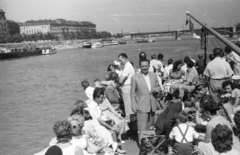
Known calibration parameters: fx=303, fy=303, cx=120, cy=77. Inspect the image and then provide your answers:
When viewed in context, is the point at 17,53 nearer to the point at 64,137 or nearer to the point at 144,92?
the point at 144,92

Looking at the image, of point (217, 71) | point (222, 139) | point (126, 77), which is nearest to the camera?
point (222, 139)

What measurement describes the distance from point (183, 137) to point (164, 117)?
0.87m

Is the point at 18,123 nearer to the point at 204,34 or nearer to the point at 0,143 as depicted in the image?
the point at 0,143

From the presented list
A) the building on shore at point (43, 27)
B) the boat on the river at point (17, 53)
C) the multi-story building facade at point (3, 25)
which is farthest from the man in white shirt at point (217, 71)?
the building on shore at point (43, 27)

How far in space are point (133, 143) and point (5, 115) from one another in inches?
397

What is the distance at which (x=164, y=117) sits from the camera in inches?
203

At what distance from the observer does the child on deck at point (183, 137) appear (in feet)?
14.1

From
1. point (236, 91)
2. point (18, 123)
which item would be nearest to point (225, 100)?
point (236, 91)

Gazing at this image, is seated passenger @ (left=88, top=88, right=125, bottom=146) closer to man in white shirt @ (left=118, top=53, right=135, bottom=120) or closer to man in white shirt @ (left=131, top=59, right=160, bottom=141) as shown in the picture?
man in white shirt @ (left=131, top=59, right=160, bottom=141)

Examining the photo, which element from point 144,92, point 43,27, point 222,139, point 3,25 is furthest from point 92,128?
point 43,27

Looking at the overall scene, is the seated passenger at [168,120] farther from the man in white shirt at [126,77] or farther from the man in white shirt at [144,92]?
the man in white shirt at [126,77]

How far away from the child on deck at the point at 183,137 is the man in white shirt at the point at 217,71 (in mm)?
1789

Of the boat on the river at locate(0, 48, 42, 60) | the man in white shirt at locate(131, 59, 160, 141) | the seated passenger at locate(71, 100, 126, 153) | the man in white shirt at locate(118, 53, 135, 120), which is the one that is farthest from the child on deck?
the boat on the river at locate(0, 48, 42, 60)

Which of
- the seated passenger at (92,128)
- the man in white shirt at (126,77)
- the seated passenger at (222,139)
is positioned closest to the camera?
the seated passenger at (222,139)
